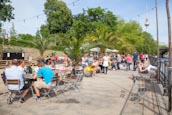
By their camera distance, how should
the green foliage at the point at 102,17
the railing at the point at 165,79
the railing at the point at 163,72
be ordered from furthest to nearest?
the green foliage at the point at 102,17, the railing at the point at 163,72, the railing at the point at 165,79

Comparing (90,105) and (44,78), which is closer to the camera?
(90,105)

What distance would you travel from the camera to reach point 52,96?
401 inches

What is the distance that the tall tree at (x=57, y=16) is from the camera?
72.1m

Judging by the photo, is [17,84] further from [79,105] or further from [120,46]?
[120,46]

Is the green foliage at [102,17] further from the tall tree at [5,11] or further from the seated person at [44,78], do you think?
the seated person at [44,78]

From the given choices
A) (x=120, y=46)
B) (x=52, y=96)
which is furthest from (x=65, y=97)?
(x=120, y=46)

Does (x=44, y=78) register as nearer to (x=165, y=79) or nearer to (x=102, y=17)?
(x=165, y=79)

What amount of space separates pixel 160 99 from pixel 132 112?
96.7 inches

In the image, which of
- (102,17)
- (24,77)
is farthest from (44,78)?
(102,17)

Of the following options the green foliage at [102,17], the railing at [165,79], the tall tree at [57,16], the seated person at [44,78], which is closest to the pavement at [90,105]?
the railing at [165,79]

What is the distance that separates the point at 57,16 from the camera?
72.6 m

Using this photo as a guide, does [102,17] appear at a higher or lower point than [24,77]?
higher

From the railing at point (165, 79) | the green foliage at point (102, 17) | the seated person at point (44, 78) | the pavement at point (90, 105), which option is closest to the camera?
the pavement at point (90, 105)

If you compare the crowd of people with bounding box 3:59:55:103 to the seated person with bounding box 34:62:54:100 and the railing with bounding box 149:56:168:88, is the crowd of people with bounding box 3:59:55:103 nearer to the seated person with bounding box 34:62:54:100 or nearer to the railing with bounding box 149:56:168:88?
the seated person with bounding box 34:62:54:100
